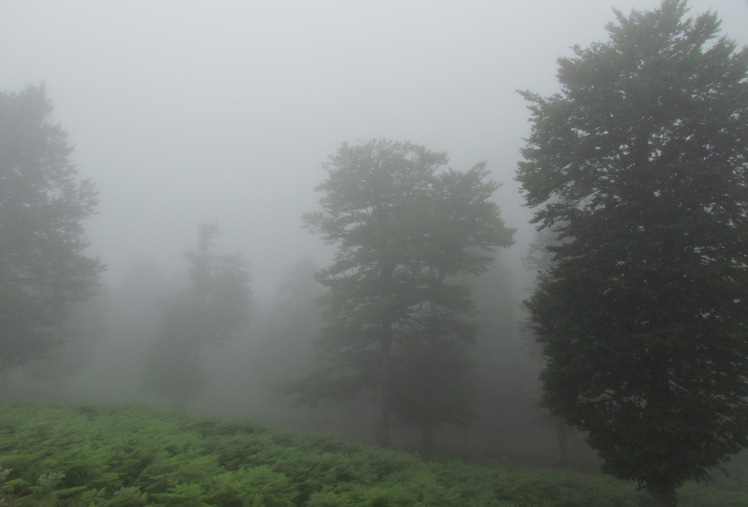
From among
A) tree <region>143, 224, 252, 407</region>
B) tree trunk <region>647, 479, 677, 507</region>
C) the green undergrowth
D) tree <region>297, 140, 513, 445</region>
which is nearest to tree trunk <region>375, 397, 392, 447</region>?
tree <region>297, 140, 513, 445</region>

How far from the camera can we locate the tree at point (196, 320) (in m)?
25.2

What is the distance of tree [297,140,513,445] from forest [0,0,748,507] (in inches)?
3.8

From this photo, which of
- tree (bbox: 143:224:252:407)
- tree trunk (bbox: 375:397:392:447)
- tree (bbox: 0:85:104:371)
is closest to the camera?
tree (bbox: 0:85:104:371)

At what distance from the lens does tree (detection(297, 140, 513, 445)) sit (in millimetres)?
17000

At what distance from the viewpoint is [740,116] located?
342 inches

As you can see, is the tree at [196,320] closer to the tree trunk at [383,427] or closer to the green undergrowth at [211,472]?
the tree trunk at [383,427]

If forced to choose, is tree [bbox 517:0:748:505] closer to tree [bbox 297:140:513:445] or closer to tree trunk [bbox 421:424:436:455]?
tree [bbox 297:140:513:445]

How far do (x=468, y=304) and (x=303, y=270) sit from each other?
30560mm

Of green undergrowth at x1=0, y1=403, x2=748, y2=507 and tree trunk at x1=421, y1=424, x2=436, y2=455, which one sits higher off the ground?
green undergrowth at x1=0, y1=403, x2=748, y2=507

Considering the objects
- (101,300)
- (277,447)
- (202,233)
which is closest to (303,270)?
(202,233)

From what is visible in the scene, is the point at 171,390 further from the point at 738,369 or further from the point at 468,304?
the point at 738,369

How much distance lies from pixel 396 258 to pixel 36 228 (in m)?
15.9

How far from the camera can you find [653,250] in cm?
870

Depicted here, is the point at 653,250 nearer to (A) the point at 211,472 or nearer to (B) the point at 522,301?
(B) the point at 522,301
